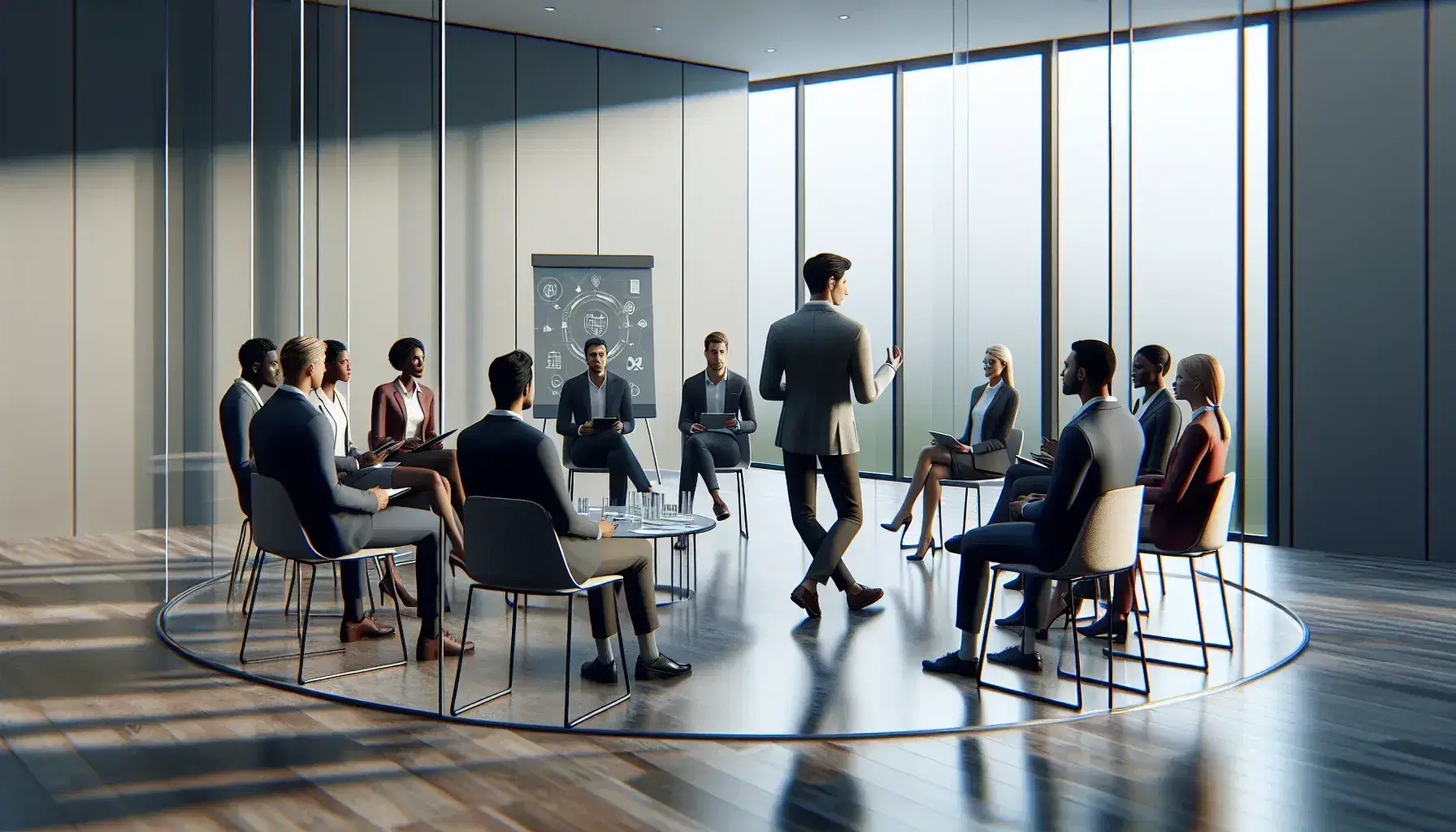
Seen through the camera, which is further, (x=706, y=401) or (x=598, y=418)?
(x=706, y=401)

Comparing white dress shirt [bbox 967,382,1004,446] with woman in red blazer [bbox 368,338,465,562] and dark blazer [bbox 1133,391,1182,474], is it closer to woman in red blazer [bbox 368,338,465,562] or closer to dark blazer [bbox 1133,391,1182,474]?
dark blazer [bbox 1133,391,1182,474]

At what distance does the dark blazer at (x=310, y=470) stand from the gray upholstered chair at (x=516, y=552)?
2.38 ft

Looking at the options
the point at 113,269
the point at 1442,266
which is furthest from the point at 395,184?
the point at 1442,266

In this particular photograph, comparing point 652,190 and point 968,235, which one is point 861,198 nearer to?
point 652,190

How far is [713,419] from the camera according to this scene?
765 cm

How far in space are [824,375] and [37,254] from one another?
19.4 ft

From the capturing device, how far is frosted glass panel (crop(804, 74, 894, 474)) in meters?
11.0

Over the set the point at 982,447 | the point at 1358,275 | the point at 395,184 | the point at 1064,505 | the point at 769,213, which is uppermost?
the point at 769,213

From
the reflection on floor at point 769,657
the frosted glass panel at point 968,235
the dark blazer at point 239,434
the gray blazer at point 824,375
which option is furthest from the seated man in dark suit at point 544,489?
the frosted glass panel at point 968,235

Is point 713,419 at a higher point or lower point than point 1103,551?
higher

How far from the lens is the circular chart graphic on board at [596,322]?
9.73 m

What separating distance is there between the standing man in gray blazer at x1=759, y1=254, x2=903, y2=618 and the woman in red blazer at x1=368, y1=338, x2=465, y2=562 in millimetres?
1871

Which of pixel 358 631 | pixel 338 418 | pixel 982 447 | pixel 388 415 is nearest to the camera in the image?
pixel 358 631

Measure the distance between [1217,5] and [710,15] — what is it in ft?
14.2
